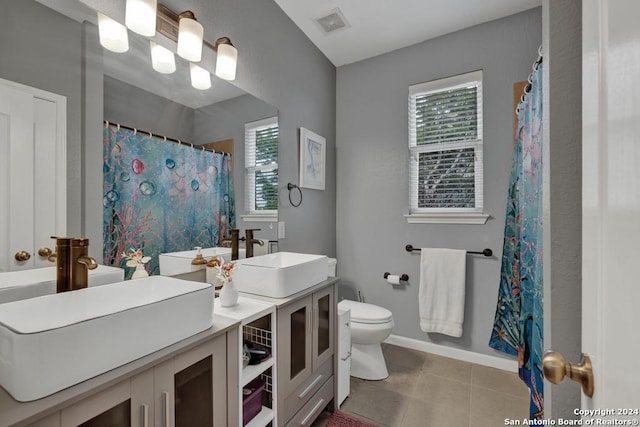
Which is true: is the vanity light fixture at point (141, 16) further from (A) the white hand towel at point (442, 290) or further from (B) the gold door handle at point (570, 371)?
(A) the white hand towel at point (442, 290)

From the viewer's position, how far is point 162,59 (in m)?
1.34

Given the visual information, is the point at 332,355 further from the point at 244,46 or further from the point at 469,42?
Result: the point at 469,42

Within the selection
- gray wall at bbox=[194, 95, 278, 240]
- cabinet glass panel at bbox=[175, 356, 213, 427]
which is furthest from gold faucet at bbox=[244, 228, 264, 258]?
cabinet glass panel at bbox=[175, 356, 213, 427]

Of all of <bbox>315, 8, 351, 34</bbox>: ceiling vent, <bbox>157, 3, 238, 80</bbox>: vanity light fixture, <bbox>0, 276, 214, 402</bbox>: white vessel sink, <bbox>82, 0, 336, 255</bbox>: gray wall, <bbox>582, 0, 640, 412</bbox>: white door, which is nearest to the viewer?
<bbox>582, 0, 640, 412</bbox>: white door

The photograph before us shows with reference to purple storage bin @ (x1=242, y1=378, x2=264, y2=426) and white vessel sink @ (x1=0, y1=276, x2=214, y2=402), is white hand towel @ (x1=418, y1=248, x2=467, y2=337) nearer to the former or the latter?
purple storage bin @ (x1=242, y1=378, x2=264, y2=426)

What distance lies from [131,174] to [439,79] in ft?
7.56

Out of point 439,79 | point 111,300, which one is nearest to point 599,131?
point 111,300

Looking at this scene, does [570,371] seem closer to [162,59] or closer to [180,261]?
[180,261]

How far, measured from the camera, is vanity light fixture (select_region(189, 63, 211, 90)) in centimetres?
149

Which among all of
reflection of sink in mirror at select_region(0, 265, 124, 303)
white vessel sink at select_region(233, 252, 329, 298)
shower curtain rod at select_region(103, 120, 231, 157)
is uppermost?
shower curtain rod at select_region(103, 120, 231, 157)

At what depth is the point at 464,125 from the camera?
231 centimetres

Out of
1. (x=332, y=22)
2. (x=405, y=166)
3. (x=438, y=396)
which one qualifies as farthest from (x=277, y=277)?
(x=332, y=22)

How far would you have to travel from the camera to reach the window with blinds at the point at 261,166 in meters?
1.85

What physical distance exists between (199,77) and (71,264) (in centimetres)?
106
